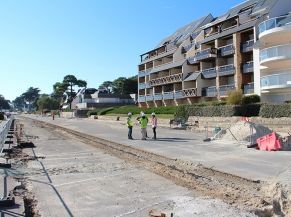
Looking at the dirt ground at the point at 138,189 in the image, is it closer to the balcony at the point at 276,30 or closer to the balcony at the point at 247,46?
the balcony at the point at 276,30

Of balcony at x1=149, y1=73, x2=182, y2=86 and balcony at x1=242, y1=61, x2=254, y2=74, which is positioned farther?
balcony at x1=149, y1=73, x2=182, y2=86

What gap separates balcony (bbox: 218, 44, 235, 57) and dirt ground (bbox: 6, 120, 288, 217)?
115 ft

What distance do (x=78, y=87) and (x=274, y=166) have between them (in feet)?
423

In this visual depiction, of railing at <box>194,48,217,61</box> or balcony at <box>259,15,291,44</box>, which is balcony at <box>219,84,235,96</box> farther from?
balcony at <box>259,15,291,44</box>

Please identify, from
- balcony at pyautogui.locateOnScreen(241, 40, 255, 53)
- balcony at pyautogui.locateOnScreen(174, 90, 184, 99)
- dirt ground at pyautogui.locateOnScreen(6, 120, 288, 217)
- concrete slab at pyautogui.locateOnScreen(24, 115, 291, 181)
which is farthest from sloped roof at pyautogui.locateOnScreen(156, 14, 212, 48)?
dirt ground at pyautogui.locateOnScreen(6, 120, 288, 217)

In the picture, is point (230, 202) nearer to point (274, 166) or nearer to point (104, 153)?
point (274, 166)

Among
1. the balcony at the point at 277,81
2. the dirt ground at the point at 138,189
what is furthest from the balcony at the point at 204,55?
the dirt ground at the point at 138,189

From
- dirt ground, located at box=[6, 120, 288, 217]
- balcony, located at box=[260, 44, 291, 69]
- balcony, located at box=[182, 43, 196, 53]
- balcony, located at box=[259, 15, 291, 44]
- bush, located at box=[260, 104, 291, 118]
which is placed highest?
balcony, located at box=[182, 43, 196, 53]

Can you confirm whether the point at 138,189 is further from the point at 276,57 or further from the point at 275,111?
the point at 276,57

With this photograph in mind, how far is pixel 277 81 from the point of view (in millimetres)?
37562

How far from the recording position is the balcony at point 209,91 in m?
54.1

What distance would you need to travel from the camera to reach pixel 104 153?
19.9 m

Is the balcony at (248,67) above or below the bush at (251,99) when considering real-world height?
above

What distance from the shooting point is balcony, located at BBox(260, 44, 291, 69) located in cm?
3766
